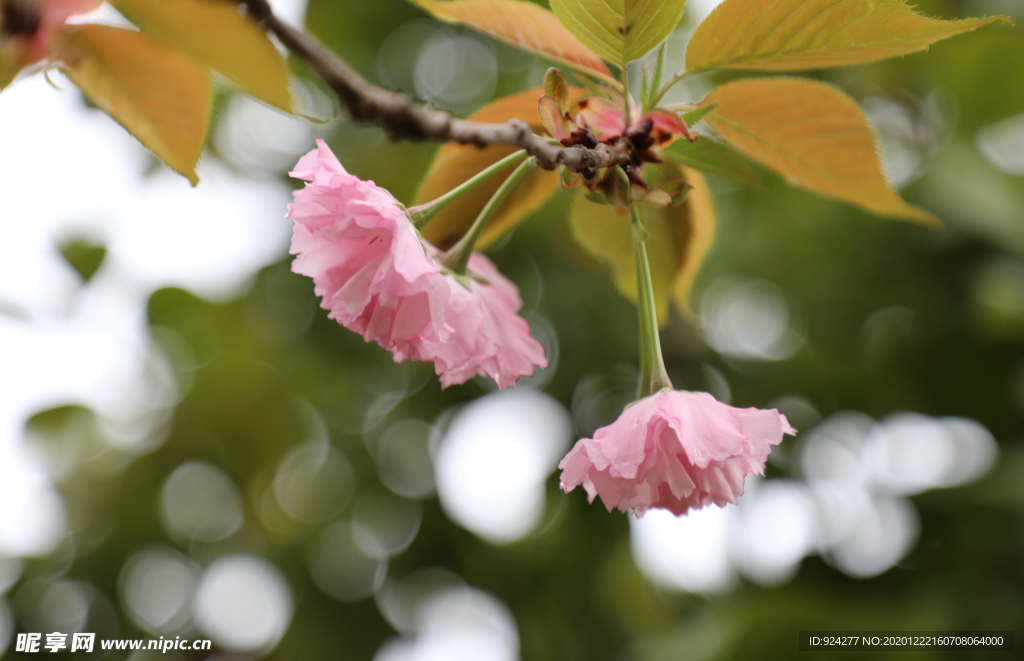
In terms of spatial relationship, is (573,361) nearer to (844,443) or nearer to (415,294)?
(844,443)

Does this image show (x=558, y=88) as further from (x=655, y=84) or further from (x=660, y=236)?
(x=660, y=236)

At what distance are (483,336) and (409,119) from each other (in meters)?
0.17

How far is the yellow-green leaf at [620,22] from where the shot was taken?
1.54 ft

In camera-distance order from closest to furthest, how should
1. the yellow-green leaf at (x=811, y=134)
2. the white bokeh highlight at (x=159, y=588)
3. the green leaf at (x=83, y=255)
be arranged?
the yellow-green leaf at (x=811, y=134) < the green leaf at (x=83, y=255) < the white bokeh highlight at (x=159, y=588)

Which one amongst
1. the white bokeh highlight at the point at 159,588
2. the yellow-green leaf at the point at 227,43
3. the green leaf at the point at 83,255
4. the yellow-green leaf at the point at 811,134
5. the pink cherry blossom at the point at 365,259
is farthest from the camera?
the white bokeh highlight at the point at 159,588

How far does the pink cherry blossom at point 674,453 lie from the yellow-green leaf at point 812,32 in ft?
0.91

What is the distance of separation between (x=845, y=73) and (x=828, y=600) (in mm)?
1359

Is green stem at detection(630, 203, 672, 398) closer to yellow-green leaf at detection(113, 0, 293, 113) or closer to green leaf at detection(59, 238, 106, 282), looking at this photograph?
yellow-green leaf at detection(113, 0, 293, 113)

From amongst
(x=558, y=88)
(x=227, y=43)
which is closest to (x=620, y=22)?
(x=558, y=88)

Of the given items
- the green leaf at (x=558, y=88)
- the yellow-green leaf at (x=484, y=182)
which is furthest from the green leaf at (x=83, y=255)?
the green leaf at (x=558, y=88)

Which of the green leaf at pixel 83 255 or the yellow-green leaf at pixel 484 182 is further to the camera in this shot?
the green leaf at pixel 83 255

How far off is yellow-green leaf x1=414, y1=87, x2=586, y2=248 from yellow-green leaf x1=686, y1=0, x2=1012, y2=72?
14cm

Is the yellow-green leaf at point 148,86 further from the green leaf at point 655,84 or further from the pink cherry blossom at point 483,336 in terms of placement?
the green leaf at point 655,84

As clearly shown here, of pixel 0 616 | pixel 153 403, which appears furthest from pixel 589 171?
pixel 0 616
